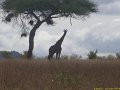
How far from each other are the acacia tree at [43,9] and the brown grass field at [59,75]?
8.40 meters

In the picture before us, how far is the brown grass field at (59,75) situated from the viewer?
1995cm

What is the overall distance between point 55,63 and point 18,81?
7.20m

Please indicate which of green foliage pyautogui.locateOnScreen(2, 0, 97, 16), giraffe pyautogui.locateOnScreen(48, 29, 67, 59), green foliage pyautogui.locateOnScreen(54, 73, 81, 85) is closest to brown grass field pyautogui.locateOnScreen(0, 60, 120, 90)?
green foliage pyautogui.locateOnScreen(54, 73, 81, 85)

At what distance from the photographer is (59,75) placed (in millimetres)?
22688

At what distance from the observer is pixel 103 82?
2111 centimetres

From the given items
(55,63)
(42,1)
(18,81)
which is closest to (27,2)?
(42,1)

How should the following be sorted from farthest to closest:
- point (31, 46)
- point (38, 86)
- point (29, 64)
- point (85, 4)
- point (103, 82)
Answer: point (85, 4)
point (31, 46)
point (29, 64)
point (103, 82)
point (38, 86)

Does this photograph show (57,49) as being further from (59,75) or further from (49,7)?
(59,75)

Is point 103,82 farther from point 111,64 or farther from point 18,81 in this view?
point 111,64

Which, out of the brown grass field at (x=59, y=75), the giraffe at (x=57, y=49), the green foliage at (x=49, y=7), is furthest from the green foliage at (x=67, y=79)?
the green foliage at (x=49, y=7)

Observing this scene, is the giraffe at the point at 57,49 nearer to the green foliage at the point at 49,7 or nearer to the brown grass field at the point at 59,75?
the green foliage at the point at 49,7

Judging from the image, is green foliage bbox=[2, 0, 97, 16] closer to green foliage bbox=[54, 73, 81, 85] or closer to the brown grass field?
the brown grass field

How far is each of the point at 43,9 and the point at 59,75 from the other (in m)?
15.6

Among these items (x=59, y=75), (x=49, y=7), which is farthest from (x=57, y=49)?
(x=59, y=75)
